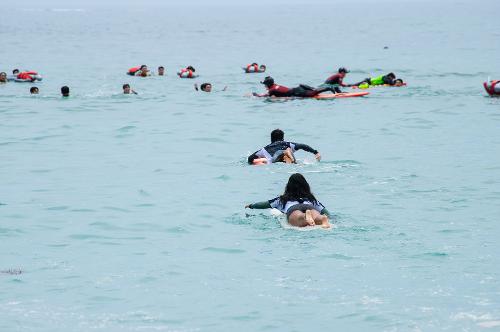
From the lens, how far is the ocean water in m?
11.6

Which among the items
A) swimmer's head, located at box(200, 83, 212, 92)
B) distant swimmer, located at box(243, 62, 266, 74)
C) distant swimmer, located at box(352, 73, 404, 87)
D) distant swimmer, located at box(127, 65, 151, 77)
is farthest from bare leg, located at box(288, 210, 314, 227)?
distant swimmer, located at box(243, 62, 266, 74)

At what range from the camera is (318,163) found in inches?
873

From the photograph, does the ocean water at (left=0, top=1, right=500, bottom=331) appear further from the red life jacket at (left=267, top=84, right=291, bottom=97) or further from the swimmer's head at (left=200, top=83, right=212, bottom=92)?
the swimmer's head at (left=200, top=83, right=212, bottom=92)

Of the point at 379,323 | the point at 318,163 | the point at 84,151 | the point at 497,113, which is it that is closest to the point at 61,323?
the point at 379,323

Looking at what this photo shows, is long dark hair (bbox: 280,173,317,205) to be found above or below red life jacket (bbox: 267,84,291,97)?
below

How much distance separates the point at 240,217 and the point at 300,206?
1921 mm

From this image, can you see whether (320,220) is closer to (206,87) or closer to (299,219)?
(299,219)

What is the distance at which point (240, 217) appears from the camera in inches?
657

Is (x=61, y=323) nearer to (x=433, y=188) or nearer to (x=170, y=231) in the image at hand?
(x=170, y=231)

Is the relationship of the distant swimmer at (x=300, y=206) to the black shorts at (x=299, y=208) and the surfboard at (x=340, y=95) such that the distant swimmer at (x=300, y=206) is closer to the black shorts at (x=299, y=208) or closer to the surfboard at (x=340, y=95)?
the black shorts at (x=299, y=208)

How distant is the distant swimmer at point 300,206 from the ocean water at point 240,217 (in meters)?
0.28

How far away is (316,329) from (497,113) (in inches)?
867

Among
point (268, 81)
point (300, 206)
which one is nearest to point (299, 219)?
point (300, 206)

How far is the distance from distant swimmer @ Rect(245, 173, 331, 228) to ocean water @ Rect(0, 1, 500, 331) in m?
0.28
